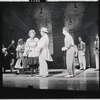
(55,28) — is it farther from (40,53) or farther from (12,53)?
(12,53)

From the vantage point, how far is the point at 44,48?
4.73 metres

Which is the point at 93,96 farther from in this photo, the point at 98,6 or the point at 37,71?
the point at 98,6

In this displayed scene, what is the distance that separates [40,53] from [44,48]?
6.6 inches

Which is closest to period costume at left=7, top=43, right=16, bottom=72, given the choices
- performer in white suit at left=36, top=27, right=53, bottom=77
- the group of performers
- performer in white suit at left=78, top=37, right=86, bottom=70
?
the group of performers

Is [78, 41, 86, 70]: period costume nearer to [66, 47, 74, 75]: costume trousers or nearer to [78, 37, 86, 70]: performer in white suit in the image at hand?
[78, 37, 86, 70]: performer in white suit

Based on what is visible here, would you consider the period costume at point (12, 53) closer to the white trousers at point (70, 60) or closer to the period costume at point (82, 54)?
the white trousers at point (70, 60)

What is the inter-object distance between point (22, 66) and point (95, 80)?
6.27ft

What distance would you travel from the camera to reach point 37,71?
4.76 meters

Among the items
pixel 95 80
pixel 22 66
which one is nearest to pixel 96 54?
pixel 95 80

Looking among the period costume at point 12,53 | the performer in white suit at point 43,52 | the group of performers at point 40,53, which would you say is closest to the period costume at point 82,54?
the group of performers at point 40,53

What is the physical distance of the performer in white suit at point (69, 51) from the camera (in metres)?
4.66

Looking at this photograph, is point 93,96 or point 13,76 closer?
point 93,96

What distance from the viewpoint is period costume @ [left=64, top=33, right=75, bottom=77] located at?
15.3 ft

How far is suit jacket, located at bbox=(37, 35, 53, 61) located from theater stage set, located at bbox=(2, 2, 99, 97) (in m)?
0.11
